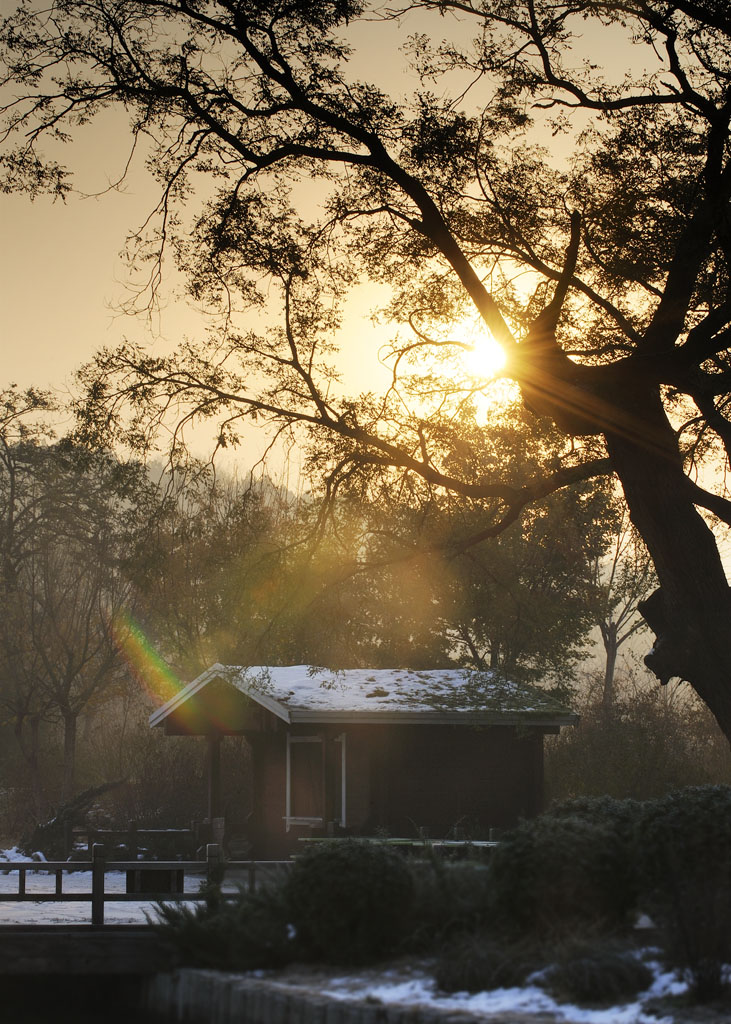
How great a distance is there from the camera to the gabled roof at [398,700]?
26.2 meters

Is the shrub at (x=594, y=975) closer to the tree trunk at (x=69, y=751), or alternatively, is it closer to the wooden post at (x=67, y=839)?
the wooden post at (x=67, y=839)

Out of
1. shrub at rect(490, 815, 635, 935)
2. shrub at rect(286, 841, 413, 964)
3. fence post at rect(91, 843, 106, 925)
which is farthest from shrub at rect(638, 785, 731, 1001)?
fence post at rect(91, 843, 106, 925)

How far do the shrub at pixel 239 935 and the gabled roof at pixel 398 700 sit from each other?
13568 millimetres

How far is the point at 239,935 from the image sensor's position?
404 inches

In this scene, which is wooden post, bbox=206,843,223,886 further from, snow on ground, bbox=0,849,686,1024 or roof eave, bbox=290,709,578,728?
roof eave, bbox=290,709,578,728

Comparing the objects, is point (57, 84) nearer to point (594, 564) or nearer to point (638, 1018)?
point (638, 1018)

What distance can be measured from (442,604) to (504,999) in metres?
34.5

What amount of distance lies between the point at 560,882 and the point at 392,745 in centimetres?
1760

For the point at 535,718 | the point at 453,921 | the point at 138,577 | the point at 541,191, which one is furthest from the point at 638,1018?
the point at 535,718

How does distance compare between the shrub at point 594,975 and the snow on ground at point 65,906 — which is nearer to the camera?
the shrub at point 594,975

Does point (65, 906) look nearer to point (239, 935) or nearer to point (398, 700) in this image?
point (398, 700)

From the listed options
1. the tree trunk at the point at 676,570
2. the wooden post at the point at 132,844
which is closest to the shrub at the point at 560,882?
the tree trunk at the point at 676,570

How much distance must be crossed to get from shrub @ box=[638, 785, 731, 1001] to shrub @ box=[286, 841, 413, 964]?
2.08 m

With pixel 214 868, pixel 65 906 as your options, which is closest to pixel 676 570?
pixel 214 868
